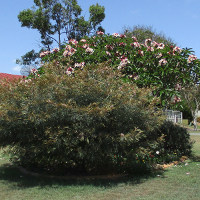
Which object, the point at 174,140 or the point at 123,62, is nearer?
the point at 123,62

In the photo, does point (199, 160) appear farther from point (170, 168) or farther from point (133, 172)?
point (133, 172)

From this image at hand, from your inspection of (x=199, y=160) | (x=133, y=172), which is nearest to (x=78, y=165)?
(x=133, y=172)

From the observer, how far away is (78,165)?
7.07 metres

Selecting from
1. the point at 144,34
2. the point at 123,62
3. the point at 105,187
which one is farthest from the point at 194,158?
the point at 144,34

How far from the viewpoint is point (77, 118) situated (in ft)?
18.7

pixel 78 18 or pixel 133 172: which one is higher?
pixel 78 18

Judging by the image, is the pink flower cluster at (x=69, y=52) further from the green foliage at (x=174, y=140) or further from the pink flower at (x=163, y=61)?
the green foliage at (x=174, y=140)

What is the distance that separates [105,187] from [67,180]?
99cm

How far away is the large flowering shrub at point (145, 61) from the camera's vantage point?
26.9 ft

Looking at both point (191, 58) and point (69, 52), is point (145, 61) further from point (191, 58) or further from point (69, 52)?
point (69, 52)

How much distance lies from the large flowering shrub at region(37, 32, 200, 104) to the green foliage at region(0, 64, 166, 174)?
1.56m

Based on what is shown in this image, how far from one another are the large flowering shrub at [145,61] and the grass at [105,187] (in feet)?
6.98

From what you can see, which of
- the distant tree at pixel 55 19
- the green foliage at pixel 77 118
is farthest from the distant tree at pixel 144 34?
the green foliage at pixel 77 118

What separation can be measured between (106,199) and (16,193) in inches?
65.8
